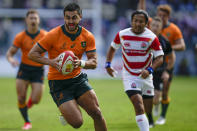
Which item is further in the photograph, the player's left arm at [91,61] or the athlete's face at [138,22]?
the athlete's face at [138,22]

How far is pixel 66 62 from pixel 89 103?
0.73 m

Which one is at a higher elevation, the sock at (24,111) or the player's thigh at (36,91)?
the player's thigh at (36,91)

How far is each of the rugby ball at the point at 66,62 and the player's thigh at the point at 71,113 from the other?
51 centimetres

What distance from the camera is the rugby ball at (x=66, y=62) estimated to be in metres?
6.48

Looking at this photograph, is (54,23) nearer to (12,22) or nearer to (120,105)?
(12,22)

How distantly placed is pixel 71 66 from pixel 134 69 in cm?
154

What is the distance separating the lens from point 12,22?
2602 centimetres

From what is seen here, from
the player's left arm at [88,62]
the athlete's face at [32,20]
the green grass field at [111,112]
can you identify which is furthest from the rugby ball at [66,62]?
the athlete's face at [32,20]

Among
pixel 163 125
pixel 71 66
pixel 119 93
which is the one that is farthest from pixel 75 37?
pixel 119 93

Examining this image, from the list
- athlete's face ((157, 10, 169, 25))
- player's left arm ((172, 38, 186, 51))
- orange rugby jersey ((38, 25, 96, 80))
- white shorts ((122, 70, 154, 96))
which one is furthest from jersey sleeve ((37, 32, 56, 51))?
athlete's face ((157, 10, 169, 25))

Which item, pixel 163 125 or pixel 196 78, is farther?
pixel 196 78

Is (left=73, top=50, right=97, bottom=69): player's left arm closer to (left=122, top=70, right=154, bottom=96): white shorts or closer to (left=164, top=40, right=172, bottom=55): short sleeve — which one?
(left=122, top=70, right=154, bottom=96): white shorts

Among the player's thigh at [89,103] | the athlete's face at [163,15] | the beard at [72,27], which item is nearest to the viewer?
the player's thigh at [89,103]

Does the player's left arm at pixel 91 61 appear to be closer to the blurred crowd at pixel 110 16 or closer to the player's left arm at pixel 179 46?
the player's left arm at pixel 179 46
